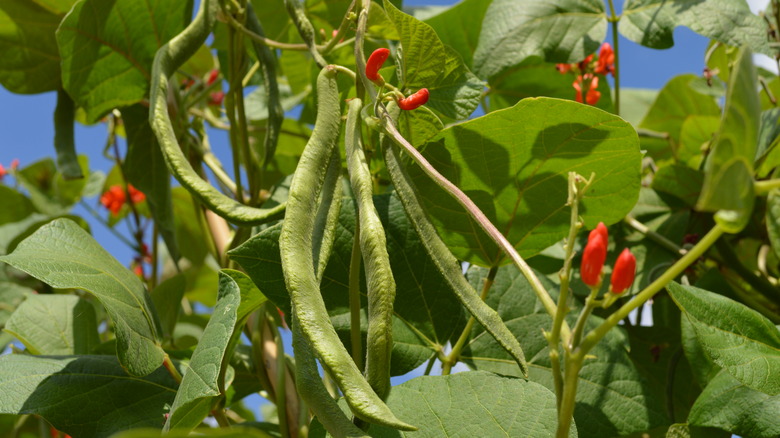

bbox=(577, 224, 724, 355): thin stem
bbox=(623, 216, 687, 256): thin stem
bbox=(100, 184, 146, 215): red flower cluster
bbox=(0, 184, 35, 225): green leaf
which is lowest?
bbox=(100, 184, 146, 215): red flower cluster

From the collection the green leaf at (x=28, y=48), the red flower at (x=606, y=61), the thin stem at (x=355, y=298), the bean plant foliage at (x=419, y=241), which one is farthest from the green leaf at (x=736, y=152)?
the green leaf at (x=28, y=48)

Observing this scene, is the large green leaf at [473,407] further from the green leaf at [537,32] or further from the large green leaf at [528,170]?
the green leaf at [537,32]

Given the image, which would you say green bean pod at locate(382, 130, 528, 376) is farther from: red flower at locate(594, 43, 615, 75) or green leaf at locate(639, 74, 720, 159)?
green leaf at locate(639, 74, 720, 159)

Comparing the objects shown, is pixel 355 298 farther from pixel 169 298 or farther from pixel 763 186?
pixel 169 298

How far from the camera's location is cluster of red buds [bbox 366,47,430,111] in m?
0.65

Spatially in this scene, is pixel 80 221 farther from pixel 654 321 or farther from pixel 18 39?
pixel 654 321

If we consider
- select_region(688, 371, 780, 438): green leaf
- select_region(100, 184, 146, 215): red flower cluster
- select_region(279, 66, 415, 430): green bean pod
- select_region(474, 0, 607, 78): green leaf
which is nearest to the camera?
select_region(279, 66, 415, 430): green bean pod

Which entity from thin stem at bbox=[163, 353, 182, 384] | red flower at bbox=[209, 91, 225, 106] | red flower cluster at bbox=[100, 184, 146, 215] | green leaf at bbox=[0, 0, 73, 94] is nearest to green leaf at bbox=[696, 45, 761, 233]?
thin stem at bbox=[163, 353, 182, 384]

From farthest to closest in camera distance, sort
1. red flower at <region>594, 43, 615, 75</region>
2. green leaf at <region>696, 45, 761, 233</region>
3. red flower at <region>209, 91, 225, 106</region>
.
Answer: red flower at <region>209, 91, 225, 106</region> < red flower at <region>594, 43, 615, 75</region> < green leaf at <region>696, 45, 761, 233</region>

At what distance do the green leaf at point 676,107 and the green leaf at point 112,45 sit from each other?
1.05 meters

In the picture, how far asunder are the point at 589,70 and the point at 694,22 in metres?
0.21

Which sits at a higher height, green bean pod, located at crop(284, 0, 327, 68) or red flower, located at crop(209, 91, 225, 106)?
green bean pod, located at crop(284, 0, 327, 68)

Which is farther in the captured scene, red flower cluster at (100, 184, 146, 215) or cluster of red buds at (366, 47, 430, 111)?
red flower cluster at (100, 184, 146, 215)

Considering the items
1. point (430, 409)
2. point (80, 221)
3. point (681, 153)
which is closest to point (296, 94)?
point (80, 221)
